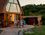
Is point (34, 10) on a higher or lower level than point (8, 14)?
higher

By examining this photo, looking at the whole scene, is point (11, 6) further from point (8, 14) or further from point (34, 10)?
point (34, 10)

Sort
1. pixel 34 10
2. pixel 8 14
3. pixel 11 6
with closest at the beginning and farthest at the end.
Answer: pixel 34 10 → pixel 11 6 → pixel 8 14

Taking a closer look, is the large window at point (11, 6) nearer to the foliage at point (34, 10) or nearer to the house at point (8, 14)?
the house at point (8, 14)

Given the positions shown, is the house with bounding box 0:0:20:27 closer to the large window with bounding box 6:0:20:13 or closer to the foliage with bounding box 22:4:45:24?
the large window with bounding box 6:0:20:13

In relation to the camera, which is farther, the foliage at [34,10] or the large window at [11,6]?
the large window at [11,6]

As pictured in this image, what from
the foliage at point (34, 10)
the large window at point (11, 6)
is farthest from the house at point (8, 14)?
the foliage at point (34, 10)

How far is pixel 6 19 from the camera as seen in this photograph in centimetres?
590

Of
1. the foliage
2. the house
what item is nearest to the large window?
the house

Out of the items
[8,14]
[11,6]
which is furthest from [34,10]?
[8,14]

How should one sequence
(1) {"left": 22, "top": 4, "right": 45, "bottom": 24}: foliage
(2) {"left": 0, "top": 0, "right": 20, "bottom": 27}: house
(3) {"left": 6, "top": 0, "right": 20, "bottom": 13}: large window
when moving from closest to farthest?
1. (1) {"left": 22, "top": 4, "right": 45, "bottom": 24}: foliage
2. (3) {"left": 6, "top": 0, "right": 20, "bottom": 13}: large window
3. (2) {"left": 0, "top": 0, "right": 20, "bottom": 27}: house

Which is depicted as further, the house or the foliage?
the house

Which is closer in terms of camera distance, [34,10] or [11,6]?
[34,10]

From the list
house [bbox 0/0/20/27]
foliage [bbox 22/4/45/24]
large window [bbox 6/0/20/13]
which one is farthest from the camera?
house [bbox 0/0/20/27]

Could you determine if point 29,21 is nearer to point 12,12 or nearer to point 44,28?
point 44,28
